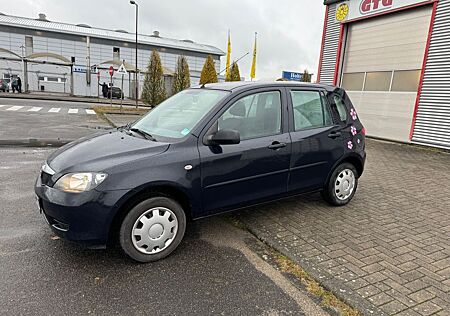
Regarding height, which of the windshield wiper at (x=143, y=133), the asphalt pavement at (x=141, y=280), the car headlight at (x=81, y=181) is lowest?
the asphalt pavement at (x=141, y=280)

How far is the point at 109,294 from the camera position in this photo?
8.57ft

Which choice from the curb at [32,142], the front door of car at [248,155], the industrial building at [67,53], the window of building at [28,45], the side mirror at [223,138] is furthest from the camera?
the window of building at [28,45]

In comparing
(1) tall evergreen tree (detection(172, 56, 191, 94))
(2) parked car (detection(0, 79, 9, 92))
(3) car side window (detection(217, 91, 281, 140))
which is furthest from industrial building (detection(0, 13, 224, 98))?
(3) car side window (detection(217, 91, 281, 140))

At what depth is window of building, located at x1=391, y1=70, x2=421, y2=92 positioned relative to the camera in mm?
11664

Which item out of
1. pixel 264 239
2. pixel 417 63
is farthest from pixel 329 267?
pixel 417 63

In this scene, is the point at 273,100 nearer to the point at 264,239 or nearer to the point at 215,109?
the point at 215,109

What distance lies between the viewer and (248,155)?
355cm

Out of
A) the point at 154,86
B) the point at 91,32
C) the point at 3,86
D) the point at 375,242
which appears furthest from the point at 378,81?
the point at 91,32

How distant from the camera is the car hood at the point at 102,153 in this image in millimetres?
2900

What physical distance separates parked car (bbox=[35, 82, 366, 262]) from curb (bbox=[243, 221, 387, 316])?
66 centimetres

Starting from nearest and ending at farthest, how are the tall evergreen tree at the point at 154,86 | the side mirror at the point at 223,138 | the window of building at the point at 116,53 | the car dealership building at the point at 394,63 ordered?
the side mirror at the point at 223,138
the car dealership building at the point at 394,63
the tall evergreen tree at the point at 154,86
the window of building at the point at 116,53

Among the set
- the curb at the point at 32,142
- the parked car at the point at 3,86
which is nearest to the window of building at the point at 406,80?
the curb at the point at 32,142

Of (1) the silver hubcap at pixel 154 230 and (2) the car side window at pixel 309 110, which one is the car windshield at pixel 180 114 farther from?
(2) the car side window at pixel 309 110

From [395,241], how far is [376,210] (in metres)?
1.04
